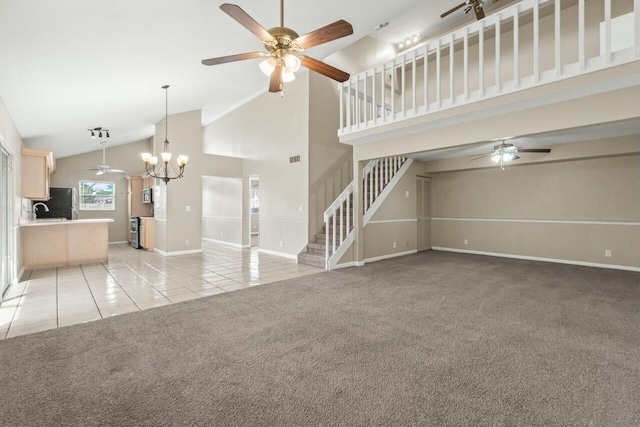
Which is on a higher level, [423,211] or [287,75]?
[287,75]

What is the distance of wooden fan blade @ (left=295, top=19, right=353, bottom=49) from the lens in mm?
2555

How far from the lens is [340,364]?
7.87 feet

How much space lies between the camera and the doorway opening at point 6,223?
415cm

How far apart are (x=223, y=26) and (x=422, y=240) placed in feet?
23.0

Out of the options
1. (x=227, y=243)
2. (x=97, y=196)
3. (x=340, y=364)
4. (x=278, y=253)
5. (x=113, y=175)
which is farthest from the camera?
(x=113, y=175)

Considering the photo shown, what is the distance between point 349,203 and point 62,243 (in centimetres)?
618

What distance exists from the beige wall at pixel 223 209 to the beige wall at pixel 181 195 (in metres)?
1.33

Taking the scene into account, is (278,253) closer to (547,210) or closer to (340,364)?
(340,364)

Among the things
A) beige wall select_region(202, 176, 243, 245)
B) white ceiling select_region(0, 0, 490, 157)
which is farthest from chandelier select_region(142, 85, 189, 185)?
beige wall select_region(202, 176, 243, 245)

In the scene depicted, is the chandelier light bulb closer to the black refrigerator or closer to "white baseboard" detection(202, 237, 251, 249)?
"white baseboard" detection(202, 237, 251, 249)

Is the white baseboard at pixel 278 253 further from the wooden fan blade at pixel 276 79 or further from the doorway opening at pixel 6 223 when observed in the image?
the doorway opening at pixel 6 223

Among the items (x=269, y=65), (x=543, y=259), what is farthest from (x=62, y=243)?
(x=543, y=259)

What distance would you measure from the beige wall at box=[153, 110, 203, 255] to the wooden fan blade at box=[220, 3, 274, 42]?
618cm

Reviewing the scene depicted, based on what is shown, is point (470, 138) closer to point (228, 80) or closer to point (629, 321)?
point (629, 321)
